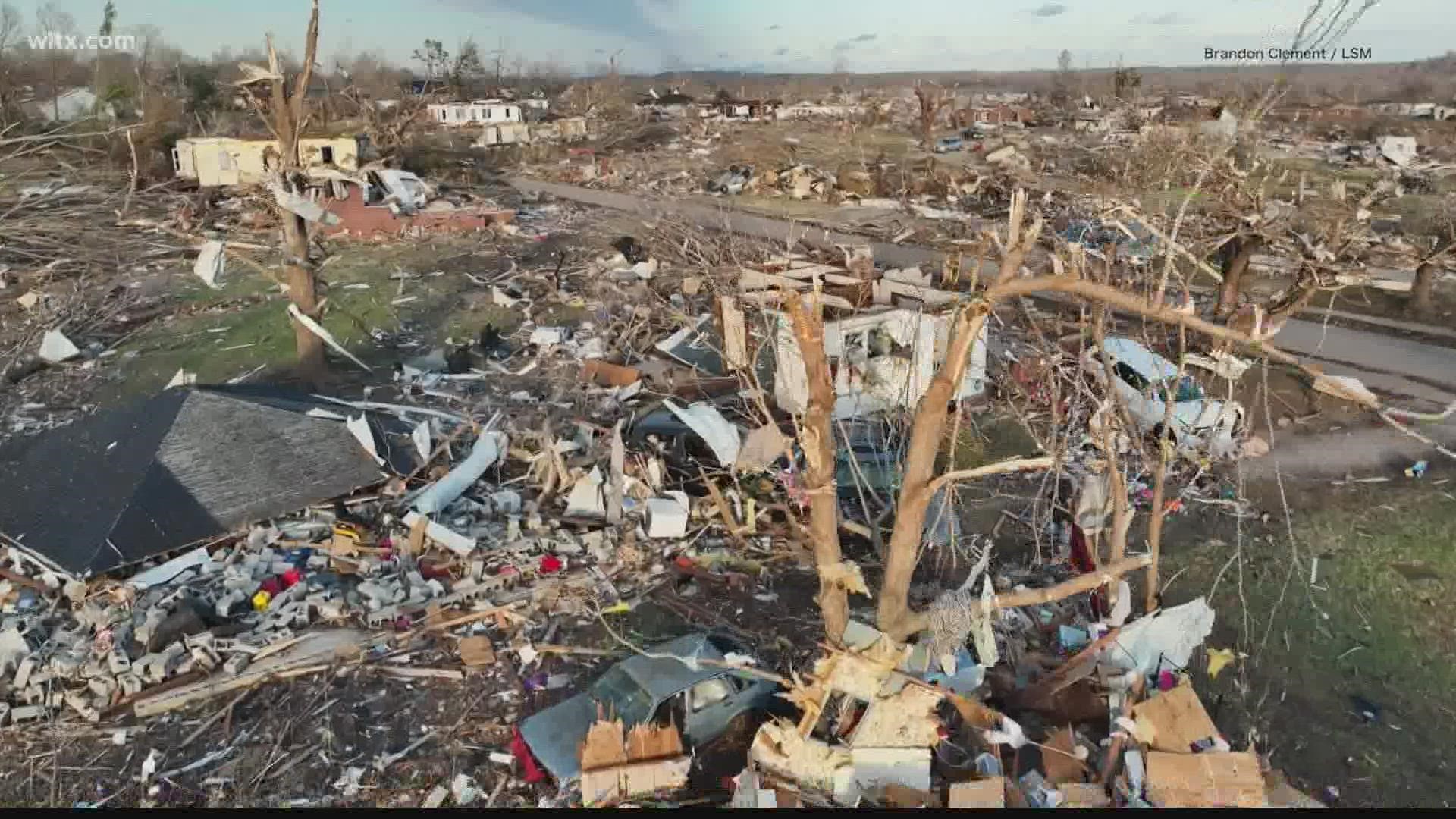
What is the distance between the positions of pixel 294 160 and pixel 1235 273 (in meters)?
14.5

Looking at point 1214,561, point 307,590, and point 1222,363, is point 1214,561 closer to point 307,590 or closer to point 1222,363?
point 1222,363

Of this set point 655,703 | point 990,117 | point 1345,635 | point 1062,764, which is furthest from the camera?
point 990,117

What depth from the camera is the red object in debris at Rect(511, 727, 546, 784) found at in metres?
6.40

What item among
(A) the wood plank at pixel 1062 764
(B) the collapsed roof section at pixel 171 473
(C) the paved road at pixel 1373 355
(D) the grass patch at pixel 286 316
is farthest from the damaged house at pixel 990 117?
(A) the wood plank at pixel 1062 764

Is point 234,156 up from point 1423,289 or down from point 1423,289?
up

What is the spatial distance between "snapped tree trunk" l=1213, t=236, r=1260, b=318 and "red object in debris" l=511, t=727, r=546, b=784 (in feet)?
44.6

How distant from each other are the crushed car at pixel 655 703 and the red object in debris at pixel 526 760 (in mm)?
53

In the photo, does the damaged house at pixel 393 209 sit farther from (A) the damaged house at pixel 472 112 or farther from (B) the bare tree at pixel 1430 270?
(A) the damaged house at pixel 472 112

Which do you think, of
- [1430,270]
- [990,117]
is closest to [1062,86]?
[990,117]

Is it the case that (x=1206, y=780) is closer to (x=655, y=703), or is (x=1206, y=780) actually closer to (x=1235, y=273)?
(x=655, y=703)

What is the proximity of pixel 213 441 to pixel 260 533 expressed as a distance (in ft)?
3.54

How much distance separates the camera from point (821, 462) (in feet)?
15.7

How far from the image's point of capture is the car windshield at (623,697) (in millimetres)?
6375
